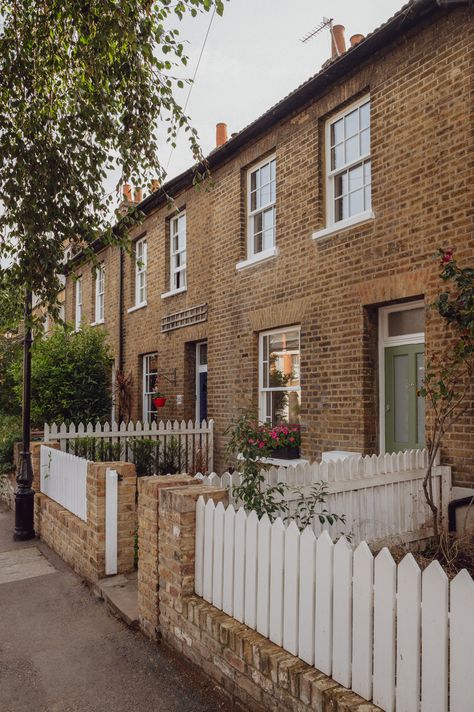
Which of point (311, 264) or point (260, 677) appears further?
point (311, 264)

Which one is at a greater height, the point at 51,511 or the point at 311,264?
the point at 311,264

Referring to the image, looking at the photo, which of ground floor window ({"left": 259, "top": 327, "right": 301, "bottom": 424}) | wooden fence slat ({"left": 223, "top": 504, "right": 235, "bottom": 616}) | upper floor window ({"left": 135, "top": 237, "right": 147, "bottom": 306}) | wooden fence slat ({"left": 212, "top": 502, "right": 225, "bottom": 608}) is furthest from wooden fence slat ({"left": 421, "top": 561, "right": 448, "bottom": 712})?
upper floor window ({"left": 135, "top": 237, "right": 147, "bottom": 306})

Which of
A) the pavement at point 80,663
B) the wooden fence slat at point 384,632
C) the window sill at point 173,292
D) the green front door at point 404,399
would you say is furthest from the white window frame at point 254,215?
the wooden fence slat at point 384,632

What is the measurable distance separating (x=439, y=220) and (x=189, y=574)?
4946 mm

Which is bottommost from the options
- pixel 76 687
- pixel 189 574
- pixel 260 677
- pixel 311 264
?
pixel 76 687

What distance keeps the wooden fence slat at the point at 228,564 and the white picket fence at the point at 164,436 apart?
5.55 meters

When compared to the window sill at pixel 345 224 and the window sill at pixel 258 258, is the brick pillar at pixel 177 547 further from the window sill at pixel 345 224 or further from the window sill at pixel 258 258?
the window sill at pixel 258 258

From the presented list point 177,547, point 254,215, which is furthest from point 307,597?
point 254,215

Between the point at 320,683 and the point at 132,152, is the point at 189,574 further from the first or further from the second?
the point at 132,152

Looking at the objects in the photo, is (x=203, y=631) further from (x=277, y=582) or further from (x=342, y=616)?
(x=342, y=616)

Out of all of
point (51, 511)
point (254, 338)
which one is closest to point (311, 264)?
point (254, 338)

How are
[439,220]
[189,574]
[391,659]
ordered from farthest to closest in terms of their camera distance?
1. [439,220]
2. [189,574]
3. [391,659]

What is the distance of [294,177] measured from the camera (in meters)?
8.95

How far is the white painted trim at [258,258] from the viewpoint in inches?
366
